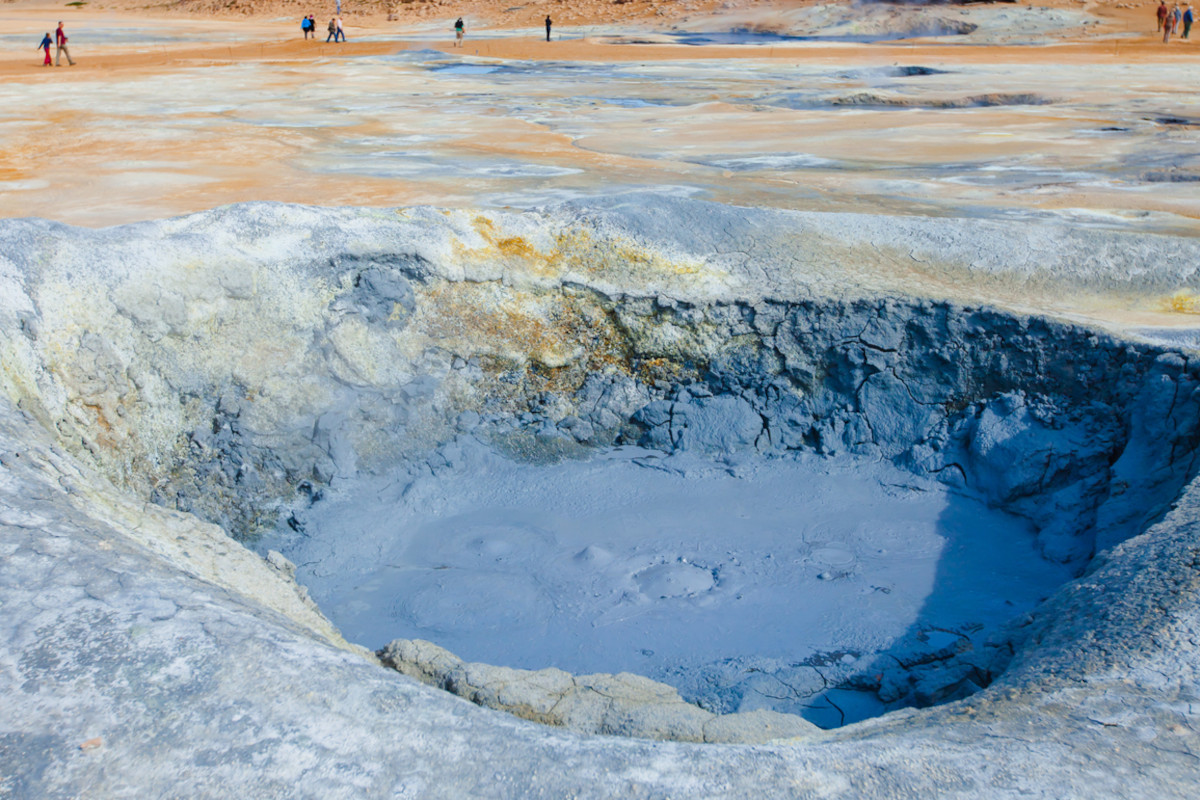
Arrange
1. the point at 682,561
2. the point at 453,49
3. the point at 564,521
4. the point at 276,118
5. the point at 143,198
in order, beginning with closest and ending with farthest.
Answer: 1. the point at 682,561
2. the point at 564,521
3. the point at 143,198
4. the point at 276,118
5. the point at 453,49

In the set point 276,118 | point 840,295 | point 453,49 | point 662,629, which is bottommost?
point 662,629

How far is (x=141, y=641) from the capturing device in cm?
211

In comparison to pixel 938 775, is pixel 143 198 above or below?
above

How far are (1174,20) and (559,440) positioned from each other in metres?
25.3

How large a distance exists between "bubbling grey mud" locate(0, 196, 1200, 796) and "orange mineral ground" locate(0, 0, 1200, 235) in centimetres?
240

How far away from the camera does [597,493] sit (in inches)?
185

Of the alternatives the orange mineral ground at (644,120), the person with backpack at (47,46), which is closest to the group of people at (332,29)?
the orange mineral ground at (644,120)

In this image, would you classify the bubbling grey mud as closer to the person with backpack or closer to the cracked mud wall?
the cracked mud wall

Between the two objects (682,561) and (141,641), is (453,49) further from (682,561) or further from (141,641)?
(141,641)

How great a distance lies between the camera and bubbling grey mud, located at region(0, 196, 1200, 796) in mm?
1953

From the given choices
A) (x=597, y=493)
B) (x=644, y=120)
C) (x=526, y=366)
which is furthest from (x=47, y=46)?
(x=597, y=493)

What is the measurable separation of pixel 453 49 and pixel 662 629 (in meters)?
23.0

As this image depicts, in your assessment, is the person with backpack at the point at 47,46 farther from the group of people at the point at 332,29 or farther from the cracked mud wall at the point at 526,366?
the cracked mud wall at the point at 526,366

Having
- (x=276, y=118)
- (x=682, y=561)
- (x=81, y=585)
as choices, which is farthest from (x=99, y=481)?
(x=276, y=118)
